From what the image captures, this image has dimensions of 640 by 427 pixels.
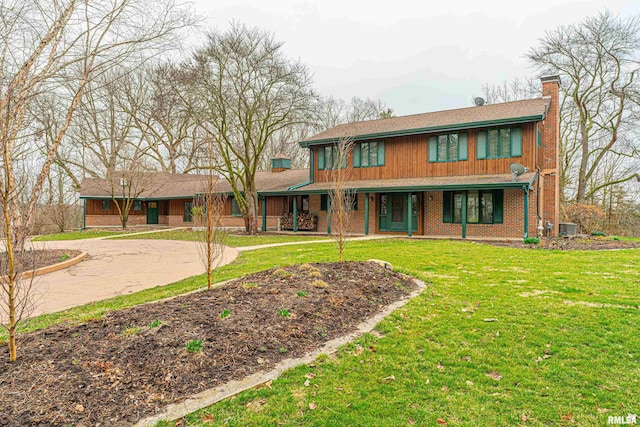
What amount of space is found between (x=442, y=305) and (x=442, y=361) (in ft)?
6.08

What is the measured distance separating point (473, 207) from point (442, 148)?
304cm

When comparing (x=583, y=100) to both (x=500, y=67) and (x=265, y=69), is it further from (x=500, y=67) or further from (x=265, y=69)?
(x=265, y=69)

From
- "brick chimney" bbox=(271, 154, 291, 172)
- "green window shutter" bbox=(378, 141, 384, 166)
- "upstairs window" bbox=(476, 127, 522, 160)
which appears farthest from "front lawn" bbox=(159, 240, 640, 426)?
"brick chimney" bbox=(271, 154, 291, 172)

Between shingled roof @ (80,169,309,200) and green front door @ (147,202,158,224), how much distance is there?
1.31m

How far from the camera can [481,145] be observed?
15945mm

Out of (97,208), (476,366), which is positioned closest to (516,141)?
(476,366)

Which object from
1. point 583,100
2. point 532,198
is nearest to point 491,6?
point 583,100

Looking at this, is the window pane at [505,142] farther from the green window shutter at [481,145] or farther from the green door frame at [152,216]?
the green door frame at [152,216]

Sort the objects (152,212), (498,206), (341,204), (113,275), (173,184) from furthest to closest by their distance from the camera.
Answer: (173,184) → (152,212) → (498,206) → (113,275) → (341,204)

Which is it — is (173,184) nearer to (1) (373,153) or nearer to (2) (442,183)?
(1) (373,153)

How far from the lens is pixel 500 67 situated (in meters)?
33.0

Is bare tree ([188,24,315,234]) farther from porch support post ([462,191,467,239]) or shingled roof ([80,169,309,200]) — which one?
porch support post ([462,191,467,239])

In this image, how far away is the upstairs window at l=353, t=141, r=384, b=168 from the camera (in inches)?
725

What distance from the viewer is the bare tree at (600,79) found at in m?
20.2
